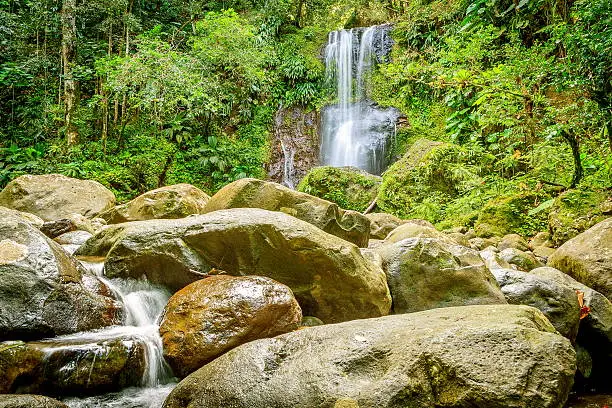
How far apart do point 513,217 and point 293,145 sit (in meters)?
10.6

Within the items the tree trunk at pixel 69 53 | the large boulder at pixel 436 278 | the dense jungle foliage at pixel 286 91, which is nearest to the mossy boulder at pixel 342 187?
the dense jungle foliage at pixel 286 91

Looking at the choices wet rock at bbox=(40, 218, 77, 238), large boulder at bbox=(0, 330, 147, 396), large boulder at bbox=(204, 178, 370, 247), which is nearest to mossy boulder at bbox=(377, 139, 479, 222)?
large boulder at bbox=(204, 178, 370, 247)

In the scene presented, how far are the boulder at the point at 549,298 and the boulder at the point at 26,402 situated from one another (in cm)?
389

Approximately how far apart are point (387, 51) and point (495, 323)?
691 inches

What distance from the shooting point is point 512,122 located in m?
7.27

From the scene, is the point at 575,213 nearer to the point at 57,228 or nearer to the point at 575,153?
the point at 575,153

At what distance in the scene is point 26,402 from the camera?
2.40m

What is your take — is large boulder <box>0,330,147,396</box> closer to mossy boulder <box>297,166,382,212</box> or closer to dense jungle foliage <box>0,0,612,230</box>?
dense jungle foliage <box>0,0,612,230</box>

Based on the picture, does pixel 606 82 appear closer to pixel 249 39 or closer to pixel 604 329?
pixel 604 329

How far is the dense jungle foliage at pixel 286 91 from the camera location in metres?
7.14

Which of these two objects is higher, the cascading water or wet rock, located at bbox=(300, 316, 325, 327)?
the cascading water

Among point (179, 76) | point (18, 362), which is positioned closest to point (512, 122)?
point (18, 362)

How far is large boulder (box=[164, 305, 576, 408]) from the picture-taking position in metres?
2.03

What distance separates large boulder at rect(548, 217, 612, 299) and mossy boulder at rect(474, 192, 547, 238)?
9.05 feet
